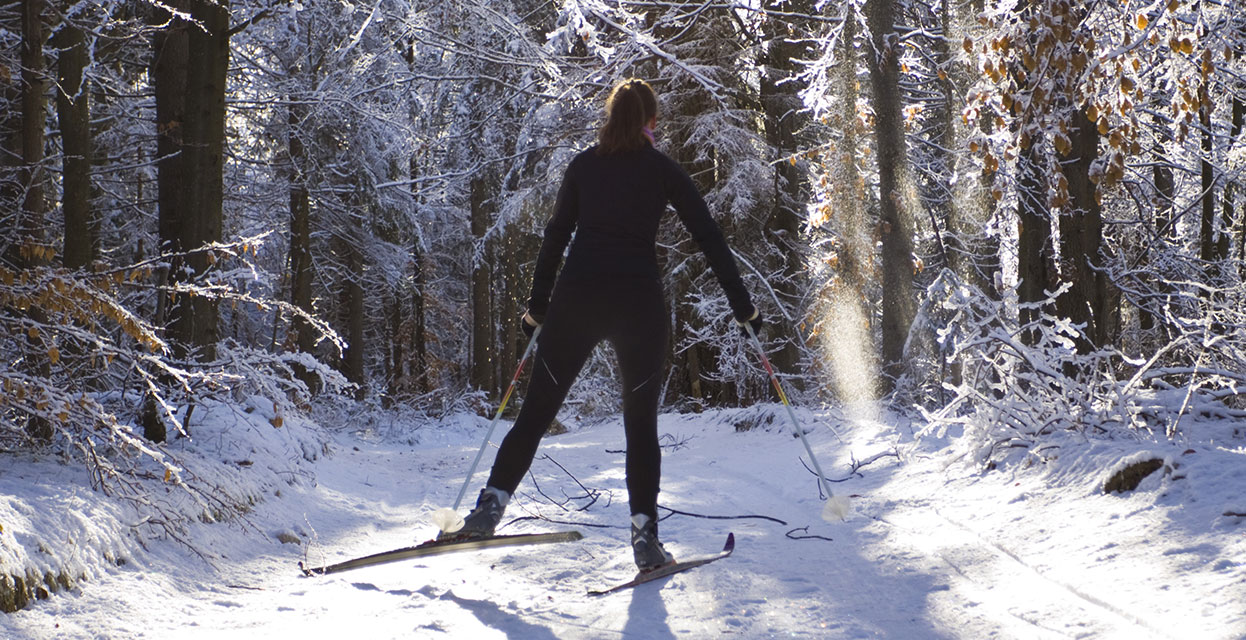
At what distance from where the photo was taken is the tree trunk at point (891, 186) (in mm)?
9922

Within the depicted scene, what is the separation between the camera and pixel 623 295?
4059 millimetres

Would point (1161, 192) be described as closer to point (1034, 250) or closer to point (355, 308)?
point (1034, 250)

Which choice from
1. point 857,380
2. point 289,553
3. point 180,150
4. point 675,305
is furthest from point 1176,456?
point 675,305

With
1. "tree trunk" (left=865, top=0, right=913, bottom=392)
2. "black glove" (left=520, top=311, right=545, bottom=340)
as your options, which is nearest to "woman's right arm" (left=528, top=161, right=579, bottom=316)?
"black glove" (left=520, top=311, right=545, bottom=340)

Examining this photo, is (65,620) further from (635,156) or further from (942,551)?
(942,551)

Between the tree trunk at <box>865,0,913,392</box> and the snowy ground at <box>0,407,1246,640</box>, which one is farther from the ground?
the tree trunk at <box>865,0,913,392</box>

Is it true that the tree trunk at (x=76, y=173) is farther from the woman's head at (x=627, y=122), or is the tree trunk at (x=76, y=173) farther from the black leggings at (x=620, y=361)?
→ the woman's head at (x=627, y=122)

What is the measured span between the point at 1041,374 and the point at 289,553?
4348mm

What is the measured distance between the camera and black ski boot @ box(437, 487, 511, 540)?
391cm

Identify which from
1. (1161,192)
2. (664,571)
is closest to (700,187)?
(1161,192)

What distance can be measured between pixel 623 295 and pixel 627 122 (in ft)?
2.68

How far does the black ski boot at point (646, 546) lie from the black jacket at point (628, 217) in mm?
1040

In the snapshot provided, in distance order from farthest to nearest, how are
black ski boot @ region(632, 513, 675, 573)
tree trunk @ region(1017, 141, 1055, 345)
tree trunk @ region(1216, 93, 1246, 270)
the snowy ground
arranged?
tree trunk @ region(1216, 93, 1246, 270) < tree trunk @ region(1017, 141, 1055, 345) < black ski boot @ region(632, 513, 675, 573) < the snowy ground

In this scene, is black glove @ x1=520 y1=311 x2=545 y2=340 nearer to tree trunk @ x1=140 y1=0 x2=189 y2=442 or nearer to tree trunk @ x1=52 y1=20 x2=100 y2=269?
tree trunk @ x1=140 y1=0 x2=189 y2=442
